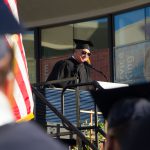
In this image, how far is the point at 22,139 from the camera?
146 cm

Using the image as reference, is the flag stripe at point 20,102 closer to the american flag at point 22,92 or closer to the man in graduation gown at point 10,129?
the american flag at point 22,92

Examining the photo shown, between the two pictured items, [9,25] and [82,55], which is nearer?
[9,25]

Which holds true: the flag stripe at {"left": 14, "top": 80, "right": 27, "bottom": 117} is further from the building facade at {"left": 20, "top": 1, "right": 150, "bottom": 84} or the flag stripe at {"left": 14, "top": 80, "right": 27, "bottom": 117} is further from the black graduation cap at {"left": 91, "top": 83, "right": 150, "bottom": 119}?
the building facade at {"left": 20, "top": 1, "right": 150, "bottom": 84}

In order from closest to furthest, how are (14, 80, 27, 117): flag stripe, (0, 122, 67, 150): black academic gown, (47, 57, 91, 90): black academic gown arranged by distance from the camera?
(0, 122, 67, 150): black academic gown
(14, 80, 27, 117): flag stripe
(47, 57, 91, 90): black academic gown

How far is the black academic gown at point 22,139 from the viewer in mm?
1449

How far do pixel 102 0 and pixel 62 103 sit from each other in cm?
558

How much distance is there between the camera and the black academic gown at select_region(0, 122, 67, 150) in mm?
1449

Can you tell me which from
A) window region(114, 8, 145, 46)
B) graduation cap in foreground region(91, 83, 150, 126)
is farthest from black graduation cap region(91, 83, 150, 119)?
window region(114, 8, 145, 46)

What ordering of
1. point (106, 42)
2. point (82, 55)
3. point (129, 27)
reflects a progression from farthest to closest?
1. point (106, 42)
2. point (129, 27)
3. point (82, 55)

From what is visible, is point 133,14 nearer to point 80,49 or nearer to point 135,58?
point 135,58

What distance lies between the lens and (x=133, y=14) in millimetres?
11609

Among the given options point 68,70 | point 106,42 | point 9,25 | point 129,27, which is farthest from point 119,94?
point 106,42

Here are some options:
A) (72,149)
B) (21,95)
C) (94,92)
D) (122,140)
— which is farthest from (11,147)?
(72,149)

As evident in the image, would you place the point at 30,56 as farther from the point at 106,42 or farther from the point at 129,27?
the point at 129,27
